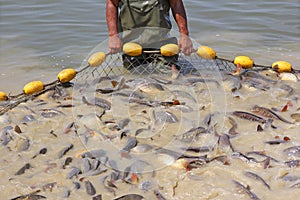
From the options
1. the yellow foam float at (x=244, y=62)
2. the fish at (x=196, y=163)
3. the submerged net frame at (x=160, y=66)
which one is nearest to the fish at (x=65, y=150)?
the fish at (x=196, y=163)

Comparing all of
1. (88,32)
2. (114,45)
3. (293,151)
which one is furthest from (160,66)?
→ (88,32)

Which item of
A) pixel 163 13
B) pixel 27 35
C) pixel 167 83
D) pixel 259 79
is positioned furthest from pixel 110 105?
pixel 27 35

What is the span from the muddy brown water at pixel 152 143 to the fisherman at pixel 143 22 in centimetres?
73

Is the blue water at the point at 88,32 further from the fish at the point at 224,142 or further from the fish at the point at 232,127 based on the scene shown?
the fish at the point at 224,142

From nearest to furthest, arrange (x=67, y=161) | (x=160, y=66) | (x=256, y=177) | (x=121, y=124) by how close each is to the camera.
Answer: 1. (x=256, y=177)
2. (x=67, y=161)
3. (x=121, y=124)
4. (x=160, y=66)

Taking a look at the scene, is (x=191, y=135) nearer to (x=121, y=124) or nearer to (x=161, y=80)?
(x=121, y=124)

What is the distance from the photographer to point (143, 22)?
6.58 metres

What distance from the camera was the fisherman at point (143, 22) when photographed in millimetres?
6379

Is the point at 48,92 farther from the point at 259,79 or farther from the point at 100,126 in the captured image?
the point at 259,79

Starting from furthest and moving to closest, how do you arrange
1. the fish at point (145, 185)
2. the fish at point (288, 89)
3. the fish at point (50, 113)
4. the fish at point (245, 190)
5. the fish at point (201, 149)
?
the fish at point (288, 89) → the fish at point (50, 113) → the fish at point (201, 149) → the fish at point (145, 185) → the fish at point (245, 190)

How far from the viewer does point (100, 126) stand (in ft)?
16.4

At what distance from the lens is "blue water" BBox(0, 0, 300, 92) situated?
8.04 meters

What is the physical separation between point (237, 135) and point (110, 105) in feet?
5.71

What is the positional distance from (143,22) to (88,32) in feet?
10.1
